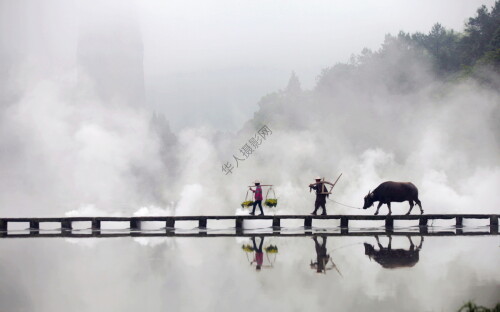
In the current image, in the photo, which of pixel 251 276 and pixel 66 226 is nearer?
pixel 251 276

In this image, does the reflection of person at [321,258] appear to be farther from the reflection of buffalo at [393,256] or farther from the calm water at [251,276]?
the reflection of buffalo at [393,256]

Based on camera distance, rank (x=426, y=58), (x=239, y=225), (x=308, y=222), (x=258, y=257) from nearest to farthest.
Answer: (x=258, y=257) → (x=239, y=225) → (x=308, y=222) → (x=426, y=58)

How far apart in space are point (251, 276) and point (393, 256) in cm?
536

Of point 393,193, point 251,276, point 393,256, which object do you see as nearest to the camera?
point 251,276

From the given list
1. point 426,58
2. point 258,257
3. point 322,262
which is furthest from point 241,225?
point 426,58

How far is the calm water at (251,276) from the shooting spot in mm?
14847

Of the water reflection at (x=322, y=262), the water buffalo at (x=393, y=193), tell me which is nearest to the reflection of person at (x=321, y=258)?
the water reflection at (x=322, y=262)

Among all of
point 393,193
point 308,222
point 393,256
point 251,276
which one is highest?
point 393,193

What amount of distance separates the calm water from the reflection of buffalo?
0.03 meters

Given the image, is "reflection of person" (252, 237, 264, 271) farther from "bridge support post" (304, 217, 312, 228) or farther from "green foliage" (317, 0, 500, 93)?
"green foliage" (317, 0, 500, 93)

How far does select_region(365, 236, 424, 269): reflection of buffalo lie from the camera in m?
19.4

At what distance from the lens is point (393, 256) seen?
2111 centimetres

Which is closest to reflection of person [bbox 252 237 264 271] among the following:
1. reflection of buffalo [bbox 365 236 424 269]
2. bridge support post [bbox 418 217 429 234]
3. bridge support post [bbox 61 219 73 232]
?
reflection of buffalo [bbox 365 236 424 269]

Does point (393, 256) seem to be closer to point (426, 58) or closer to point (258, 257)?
point (258, 257)
